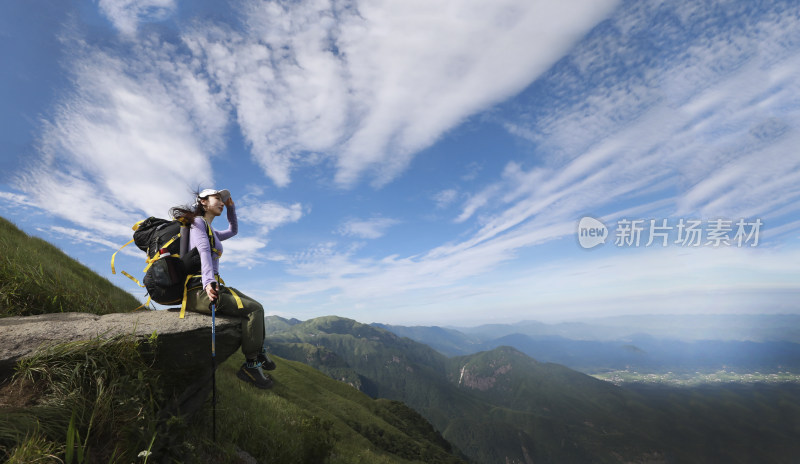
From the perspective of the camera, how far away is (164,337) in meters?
6.05

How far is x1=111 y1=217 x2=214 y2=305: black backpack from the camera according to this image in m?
6.87

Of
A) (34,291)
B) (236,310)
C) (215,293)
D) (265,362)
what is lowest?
(265,362)

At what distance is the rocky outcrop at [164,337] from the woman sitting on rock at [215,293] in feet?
0.83

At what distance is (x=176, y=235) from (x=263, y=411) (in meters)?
6.91

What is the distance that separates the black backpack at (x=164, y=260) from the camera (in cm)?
687

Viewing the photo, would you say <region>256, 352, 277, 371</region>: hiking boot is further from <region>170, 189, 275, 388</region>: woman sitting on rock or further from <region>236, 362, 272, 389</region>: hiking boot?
<region>236, 362, 272, 389</region>: hiking boot

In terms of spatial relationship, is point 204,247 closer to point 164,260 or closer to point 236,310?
A: point 164,260

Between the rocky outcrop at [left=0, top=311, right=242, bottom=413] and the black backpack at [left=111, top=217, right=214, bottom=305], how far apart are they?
552 millimetres

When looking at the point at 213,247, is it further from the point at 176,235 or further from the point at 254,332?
the point at 254,332

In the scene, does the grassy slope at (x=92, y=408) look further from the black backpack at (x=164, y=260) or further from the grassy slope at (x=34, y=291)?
the black backpack at (x=164, y=260)

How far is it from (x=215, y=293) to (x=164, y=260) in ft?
4.53

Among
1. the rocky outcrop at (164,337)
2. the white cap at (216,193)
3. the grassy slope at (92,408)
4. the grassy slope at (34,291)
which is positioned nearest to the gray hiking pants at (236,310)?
the rocky outcrop at (164,337)

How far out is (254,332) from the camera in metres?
7.36

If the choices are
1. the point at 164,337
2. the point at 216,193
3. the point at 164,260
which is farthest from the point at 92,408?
the point at 216,193
